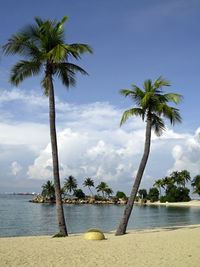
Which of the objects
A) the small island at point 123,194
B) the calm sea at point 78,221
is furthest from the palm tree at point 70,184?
the calm sea at point 78,221

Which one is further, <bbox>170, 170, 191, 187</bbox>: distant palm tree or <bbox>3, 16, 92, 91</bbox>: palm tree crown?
<bbox>170, 170, 191, 187</bbox>: distant palm tree

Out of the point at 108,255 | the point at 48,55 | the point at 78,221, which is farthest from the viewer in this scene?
the point at 78,221

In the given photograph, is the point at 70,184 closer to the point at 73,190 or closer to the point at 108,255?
the point at 73,190

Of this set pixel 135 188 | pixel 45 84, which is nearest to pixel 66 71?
pixel 45 84

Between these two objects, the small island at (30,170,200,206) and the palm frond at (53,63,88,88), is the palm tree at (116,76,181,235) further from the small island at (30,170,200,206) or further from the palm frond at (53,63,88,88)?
the small island at (30,170,200,206)

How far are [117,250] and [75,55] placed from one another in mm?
11971

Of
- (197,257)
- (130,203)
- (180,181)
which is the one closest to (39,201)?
(180,181)

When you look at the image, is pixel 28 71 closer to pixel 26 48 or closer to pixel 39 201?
pixel 26 48

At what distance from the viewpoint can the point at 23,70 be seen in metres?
16.8

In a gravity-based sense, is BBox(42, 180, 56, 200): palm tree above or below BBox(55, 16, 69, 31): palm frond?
below

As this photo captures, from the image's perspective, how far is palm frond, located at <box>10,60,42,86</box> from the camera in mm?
16500

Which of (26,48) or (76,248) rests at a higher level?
(26,48)

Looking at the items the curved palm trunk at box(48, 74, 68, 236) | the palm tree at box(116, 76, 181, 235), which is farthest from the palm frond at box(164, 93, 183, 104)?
the curved palm trunk at box(48, 74, 68, 236)

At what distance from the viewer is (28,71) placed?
1695cm
